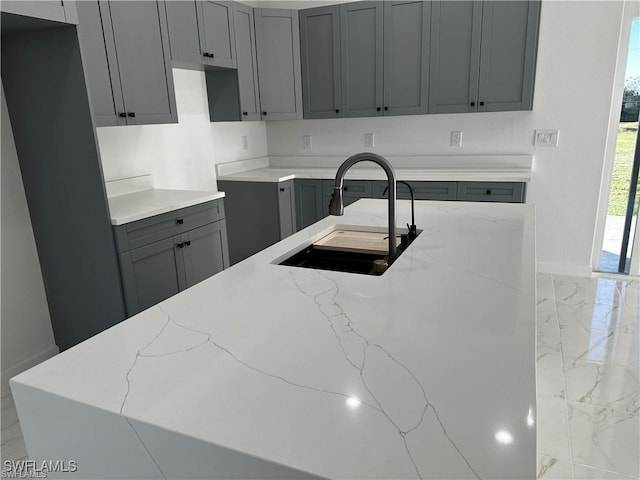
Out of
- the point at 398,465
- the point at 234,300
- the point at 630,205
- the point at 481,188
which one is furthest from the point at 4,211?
the point at 630,205

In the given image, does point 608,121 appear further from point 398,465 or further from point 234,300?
point 398,465

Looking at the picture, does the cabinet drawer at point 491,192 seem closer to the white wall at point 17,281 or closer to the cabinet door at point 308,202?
the cabinet door at point 308,202

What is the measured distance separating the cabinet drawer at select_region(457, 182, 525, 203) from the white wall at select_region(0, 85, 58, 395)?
9.23 feet

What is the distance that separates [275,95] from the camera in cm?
385

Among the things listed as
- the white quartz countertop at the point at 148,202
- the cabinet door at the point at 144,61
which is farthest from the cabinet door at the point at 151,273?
the cabinet door at the point at 144,61

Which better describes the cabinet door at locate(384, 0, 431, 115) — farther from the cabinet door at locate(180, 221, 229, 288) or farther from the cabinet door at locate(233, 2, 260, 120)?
the cabinet door at locate(180, 221, 229, 288)

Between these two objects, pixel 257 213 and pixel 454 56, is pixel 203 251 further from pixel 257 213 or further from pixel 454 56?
pixel 454 56

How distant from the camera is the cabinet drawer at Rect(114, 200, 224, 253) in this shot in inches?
89.1

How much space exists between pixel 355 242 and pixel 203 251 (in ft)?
4.41

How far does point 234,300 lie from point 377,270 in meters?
0.58

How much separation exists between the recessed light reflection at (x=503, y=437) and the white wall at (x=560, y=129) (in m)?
3.42

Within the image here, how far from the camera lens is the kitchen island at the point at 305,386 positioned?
621mm

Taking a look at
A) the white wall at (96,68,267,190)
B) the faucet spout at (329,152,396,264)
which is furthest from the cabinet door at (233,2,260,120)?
the faucet spout at (329,152,396,264)

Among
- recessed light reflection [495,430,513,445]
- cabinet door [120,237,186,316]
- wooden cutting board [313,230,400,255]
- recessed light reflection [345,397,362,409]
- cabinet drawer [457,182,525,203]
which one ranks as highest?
recessed light reflection [345,397,362,409]
